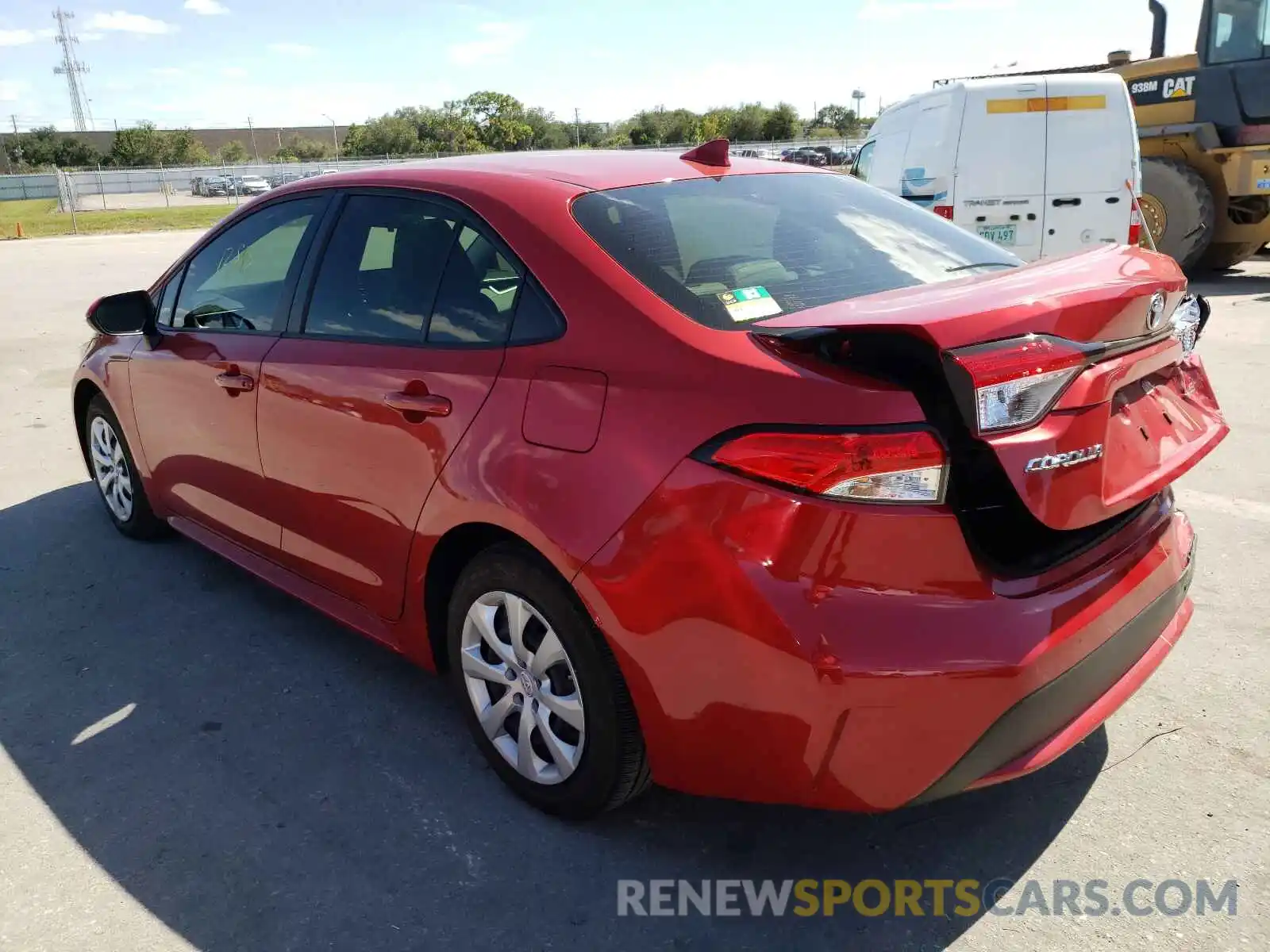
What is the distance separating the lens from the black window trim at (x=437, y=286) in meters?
2.57

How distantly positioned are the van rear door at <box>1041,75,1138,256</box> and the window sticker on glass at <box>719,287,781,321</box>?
7903 mm

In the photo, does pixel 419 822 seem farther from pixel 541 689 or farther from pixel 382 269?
pixel 382 269

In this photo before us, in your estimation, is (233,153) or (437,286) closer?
(437,286)

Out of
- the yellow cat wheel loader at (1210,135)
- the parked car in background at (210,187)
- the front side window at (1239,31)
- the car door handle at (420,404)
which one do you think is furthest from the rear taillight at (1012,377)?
the parked car in background at (210,187)

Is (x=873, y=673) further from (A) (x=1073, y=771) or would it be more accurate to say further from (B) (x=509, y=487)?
(A) (x=1073, y=771)

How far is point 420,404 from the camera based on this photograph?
2.75 metres

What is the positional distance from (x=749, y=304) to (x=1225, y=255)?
12457 millimetres

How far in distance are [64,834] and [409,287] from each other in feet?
5.74

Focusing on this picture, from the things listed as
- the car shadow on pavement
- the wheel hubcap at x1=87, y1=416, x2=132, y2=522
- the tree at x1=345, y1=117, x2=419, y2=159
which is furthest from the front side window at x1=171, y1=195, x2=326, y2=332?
the tree at x1=345, y1=117, x2=419, y2=159

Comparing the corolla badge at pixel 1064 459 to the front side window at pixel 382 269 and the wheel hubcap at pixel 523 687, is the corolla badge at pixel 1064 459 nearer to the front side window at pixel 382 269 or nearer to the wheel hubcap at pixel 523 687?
the wheel hubcap at pixel 523 687

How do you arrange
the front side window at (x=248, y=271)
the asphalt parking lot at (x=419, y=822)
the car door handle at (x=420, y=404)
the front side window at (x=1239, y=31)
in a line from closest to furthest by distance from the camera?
the asphalt parking lot at (x=419, y=822), the car door handle at (x=420, y=404), the front side window at (x=248, y=271), the front side window at (x=1239, y=31)

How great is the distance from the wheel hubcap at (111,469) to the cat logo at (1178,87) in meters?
11.7

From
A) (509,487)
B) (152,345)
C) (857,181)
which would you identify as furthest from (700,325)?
(152,345)

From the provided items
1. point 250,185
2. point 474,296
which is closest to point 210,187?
point 250,185
